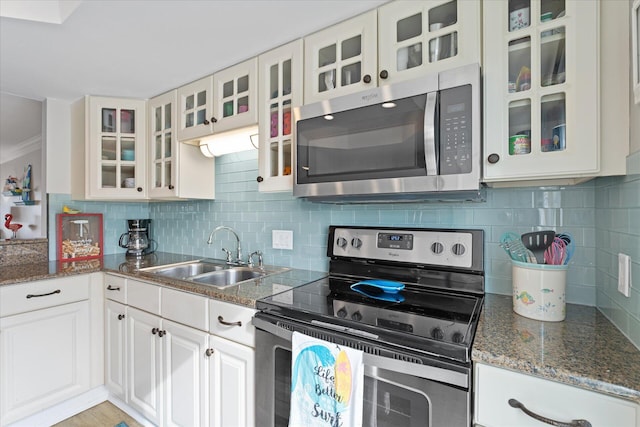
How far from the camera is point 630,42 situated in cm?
90

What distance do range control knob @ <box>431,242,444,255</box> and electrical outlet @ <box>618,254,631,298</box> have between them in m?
0.58

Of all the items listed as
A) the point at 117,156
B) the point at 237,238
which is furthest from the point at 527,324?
the point at 117,156

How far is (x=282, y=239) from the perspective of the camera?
1981 mm

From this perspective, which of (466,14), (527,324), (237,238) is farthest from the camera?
(237,238)

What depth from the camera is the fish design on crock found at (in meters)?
1.06

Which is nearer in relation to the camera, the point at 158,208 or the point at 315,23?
the point at 315,23

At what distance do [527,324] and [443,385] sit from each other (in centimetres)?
40

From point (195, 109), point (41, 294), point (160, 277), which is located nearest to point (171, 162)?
point (195, 109)

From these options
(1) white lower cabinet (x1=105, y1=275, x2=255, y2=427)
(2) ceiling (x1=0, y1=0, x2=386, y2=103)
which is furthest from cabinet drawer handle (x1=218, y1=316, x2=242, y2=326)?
(2) ceiling (x1=0, y1=0, x2=386, y2=103)

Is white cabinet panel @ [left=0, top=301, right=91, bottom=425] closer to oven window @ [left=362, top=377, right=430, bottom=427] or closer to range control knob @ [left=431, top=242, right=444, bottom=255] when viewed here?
oven window @ [left=362, top=377, right=430, bottom=427]

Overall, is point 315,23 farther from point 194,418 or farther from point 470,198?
point 194,418

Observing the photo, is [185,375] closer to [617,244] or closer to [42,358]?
[42,358]

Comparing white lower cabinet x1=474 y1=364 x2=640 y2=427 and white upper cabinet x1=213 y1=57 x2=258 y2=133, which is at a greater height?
white upper cabinet x1=213 y1=57 x2=258 y2=133

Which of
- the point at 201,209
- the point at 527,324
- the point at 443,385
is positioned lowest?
the point at 443,385
